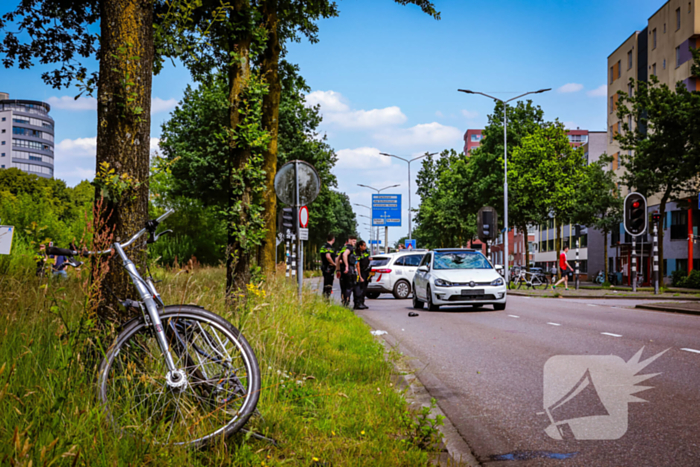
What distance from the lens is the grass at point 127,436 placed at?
3041 millimetres

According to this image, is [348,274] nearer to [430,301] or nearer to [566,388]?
[430,301]

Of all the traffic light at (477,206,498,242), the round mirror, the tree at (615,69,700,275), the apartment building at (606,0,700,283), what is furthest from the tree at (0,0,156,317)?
the apartment building at (606,0,700,283)

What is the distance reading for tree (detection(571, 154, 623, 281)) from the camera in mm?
Answer: 46094

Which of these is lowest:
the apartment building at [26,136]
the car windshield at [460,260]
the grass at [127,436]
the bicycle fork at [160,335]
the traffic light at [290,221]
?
the grass at [127,436]

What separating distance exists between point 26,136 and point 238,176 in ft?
470

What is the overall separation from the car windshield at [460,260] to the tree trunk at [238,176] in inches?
362

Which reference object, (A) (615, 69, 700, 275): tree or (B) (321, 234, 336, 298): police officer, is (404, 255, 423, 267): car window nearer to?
(B) (321, 234, 336, 298): police officer

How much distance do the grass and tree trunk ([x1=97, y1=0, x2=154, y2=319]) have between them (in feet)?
2.03

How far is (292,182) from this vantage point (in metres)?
13.0

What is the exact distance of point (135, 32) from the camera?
16.6 ft

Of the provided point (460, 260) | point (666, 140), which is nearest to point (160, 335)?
point (460, 260)

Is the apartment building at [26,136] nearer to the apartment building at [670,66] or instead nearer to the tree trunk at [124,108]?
the apartment building at [670,66]

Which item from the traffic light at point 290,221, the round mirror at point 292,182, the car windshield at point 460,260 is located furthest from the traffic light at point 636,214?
the round mirror at point 292,182

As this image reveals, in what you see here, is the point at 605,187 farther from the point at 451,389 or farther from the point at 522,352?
the point at 451,389
